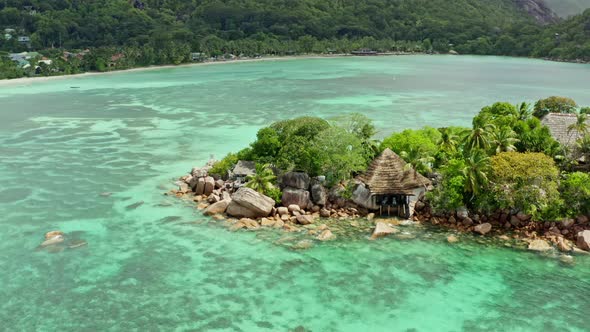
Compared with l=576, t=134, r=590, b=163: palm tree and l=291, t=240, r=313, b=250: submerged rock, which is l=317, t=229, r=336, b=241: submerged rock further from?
l=576, t=134, r=590, b=163: palm tree

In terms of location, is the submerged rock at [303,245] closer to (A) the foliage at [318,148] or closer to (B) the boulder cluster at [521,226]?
(A) the foliage at [318,148]

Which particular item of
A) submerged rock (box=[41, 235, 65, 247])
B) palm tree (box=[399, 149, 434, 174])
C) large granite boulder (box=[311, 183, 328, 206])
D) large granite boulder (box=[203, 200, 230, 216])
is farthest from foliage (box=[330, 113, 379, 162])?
submerged rock (box=[41, 235, 65, 247])

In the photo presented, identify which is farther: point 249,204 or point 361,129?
point 361,129

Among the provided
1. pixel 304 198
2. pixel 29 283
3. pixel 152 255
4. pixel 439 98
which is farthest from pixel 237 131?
pixel 439 98

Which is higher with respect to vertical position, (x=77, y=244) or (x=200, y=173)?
(x=200, y=173)

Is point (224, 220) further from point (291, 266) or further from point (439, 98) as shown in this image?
point (439, 98)

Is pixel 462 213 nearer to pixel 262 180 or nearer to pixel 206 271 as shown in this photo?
pixel 262 180

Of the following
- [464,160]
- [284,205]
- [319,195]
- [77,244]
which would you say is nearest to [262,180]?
[284,205]

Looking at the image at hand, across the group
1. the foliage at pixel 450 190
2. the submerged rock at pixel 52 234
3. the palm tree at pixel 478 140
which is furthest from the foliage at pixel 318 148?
the submerged rock at pixel 52 234
